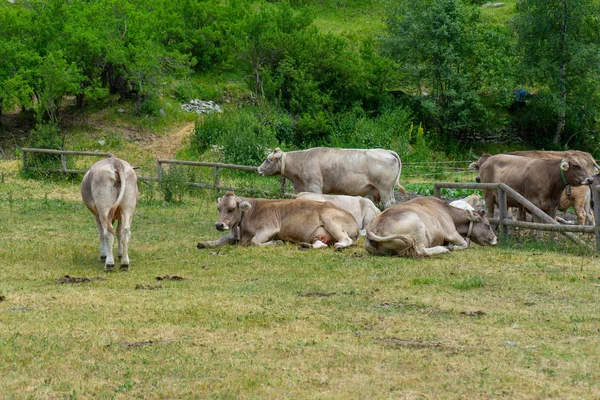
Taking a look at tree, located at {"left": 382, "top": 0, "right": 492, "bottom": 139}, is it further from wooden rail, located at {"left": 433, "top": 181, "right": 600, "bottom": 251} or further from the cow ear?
the cow ear

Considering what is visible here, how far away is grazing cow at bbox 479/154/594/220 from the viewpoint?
13810 mm

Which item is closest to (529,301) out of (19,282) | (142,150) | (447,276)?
(447,276)

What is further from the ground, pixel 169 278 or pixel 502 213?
pixel 502 213

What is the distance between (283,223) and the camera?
43.6ft

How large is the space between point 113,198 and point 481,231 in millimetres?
5704

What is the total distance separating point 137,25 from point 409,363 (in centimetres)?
2810

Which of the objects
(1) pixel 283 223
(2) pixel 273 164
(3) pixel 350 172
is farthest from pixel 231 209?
(2) pixel 273 164

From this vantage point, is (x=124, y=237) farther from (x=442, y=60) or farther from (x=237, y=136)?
(x=442, y=60)

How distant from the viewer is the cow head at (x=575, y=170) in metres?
13.7

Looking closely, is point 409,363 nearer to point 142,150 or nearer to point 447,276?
point 447,276

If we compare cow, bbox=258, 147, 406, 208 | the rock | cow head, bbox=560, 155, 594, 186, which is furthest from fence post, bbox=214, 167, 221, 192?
the rock

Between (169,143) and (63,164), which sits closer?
(63,164)

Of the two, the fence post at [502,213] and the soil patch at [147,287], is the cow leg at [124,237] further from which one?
the fence post at [502,213]

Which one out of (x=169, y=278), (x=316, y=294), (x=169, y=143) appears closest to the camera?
(x=316, y=294)
